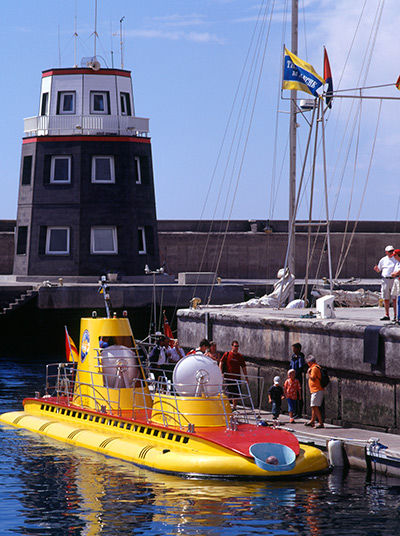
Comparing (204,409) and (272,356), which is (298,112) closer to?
(272,356)

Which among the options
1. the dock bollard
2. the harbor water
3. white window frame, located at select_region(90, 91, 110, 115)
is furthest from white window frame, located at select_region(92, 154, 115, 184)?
the dock bollard

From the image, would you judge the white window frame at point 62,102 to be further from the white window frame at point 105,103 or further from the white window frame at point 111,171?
the white window frame at point 111,171

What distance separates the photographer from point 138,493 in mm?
19625

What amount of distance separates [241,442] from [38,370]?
75.8ft

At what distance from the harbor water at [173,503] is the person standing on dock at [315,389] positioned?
259cm

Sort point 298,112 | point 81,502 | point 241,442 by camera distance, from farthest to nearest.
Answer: point 298,112, point 241,442, point 81,502

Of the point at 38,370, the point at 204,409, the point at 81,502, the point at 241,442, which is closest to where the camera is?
the point at 81,502

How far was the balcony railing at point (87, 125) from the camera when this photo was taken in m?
57.1

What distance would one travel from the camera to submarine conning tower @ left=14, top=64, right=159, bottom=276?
57.1 metres

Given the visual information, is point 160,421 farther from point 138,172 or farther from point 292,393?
point 138,172

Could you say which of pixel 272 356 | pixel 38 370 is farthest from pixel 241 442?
pixel 38 370

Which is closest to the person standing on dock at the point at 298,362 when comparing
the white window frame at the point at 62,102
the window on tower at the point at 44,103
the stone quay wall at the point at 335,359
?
the stone quay wall at the point at 335,359

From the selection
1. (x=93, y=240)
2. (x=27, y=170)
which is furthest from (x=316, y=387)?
(x=27, y=170)

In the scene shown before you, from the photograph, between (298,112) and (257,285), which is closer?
(298,112)
